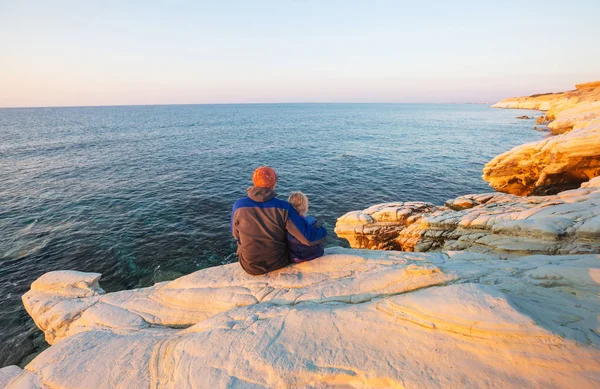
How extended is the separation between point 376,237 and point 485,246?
216 inches

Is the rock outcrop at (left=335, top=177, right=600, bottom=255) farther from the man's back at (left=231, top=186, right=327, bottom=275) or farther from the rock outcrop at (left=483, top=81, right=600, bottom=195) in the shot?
the man's back at (left=231, top=186, right=327, bottom=275)

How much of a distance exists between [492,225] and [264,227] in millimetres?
12056

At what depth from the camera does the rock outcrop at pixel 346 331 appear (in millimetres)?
3469

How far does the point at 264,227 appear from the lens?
5.90m

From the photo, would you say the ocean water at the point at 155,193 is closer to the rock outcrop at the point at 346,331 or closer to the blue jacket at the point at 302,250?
the rock outcrop at the point at 346,331

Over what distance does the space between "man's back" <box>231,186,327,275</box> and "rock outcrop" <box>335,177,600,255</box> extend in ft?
32.9

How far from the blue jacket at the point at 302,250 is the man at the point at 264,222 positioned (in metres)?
0.22

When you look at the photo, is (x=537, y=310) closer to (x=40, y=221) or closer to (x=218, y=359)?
(x=218, y=359)

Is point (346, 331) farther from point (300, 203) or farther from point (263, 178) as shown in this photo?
point (263, 178)

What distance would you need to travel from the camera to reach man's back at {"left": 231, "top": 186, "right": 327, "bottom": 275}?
578 centimetres

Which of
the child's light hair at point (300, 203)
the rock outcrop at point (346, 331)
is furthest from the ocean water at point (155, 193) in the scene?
the child's light hair at point (300, 203)

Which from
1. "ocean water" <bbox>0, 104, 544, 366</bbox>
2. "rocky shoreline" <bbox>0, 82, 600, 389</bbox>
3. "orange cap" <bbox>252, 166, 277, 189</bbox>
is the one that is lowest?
"ocean water" <bbox>0, 104, 544, 366</bbox>

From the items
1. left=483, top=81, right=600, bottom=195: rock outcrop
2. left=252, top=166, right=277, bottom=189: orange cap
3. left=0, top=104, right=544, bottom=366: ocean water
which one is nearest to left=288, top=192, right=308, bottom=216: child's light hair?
left=252, top=166, right=277, bottom=189: orange cap

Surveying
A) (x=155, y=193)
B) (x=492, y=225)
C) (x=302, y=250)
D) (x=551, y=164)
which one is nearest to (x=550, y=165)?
(x=551, y=164)
